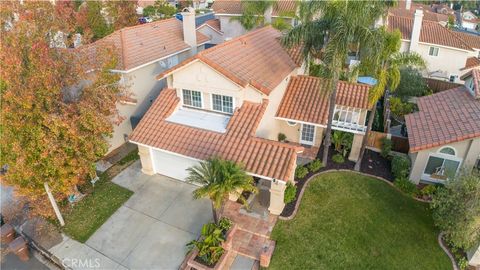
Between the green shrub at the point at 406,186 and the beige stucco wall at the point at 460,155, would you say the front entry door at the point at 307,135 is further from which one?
the beige stucco wall at the point at 460,155

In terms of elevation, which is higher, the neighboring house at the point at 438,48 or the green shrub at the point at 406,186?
the neighboring house at the point at 438,48

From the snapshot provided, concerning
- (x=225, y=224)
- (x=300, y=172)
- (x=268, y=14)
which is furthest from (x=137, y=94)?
(x=268, y=14)

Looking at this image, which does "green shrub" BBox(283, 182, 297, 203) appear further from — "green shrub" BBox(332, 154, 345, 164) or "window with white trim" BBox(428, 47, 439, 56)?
"window with white trim" BBox(428, 47, 439, 56)

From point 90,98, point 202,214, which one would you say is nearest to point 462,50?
point 202,214

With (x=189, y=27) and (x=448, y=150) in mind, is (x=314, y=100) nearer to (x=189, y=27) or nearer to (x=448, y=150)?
(x=448, y=150)

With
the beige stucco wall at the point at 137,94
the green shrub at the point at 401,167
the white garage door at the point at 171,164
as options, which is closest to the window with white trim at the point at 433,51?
the green shrub at the point at 401,167
